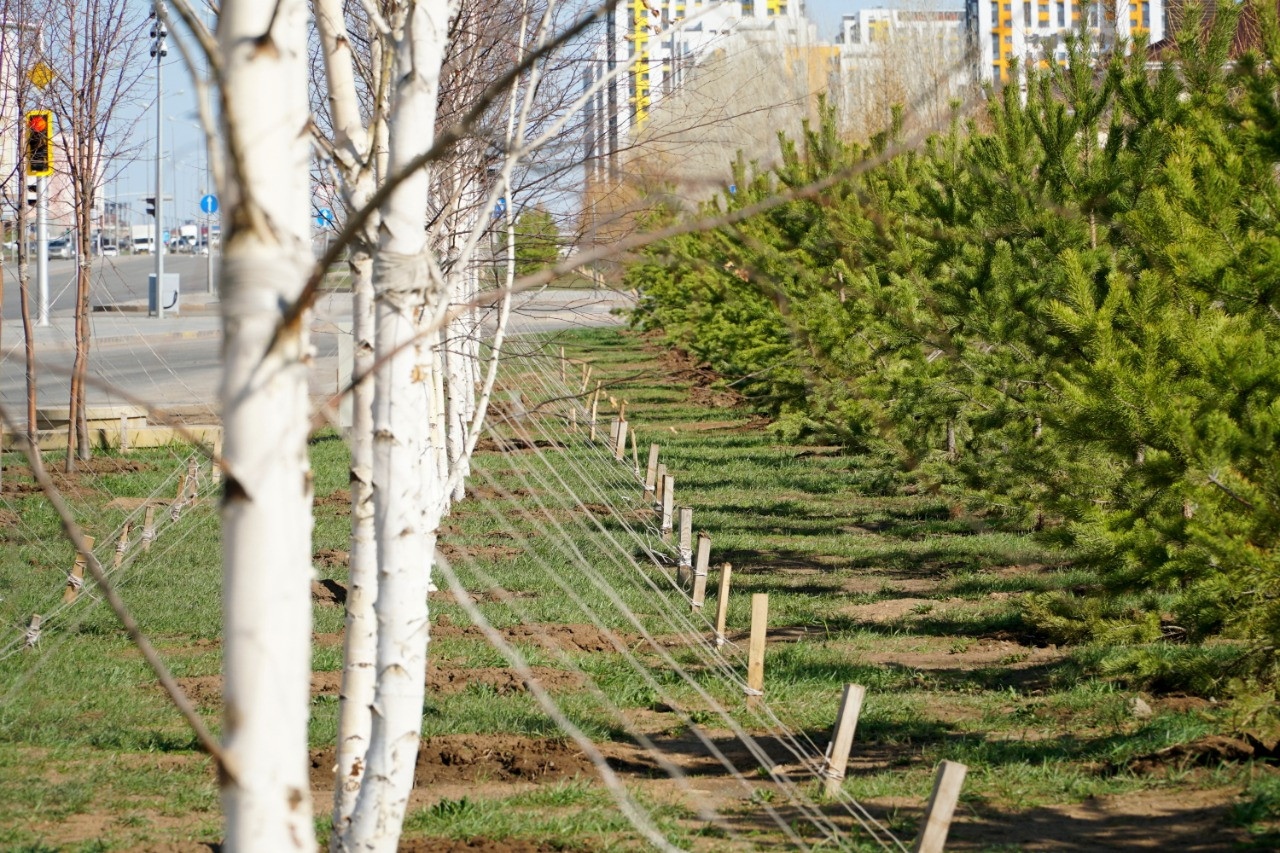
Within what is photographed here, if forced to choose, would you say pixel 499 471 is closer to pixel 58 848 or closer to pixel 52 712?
pixel 52 712

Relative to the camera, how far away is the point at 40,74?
13.6 metres

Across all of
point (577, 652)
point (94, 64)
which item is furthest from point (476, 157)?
point (94, 64)

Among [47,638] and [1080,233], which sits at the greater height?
[1080,233]

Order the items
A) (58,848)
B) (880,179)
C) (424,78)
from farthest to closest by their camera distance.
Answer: (880,179)
(58,848)
(424,78)

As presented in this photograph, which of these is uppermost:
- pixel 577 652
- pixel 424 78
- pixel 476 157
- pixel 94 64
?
pixel 94 64

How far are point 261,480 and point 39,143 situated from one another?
13455mm

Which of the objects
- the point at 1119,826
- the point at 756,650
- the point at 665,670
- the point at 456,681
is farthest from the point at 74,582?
the point at 1119,826

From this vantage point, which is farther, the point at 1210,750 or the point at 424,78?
the point at 1210,750

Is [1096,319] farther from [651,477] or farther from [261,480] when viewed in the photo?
[651,477]

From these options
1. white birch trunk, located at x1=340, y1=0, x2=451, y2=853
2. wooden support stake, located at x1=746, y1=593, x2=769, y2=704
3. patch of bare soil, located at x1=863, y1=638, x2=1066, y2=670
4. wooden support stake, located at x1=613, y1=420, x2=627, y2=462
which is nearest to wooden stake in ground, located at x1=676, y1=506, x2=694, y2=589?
patch of bare soil, located at x1=863, y1=638, x2=1066, y2=670

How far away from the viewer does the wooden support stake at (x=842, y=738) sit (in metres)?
5.71

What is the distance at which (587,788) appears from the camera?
6.12 metres

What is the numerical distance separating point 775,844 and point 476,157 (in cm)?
487

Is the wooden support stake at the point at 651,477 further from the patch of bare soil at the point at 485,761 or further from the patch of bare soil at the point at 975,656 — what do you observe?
the patch of bare soil at the point at 485,761
